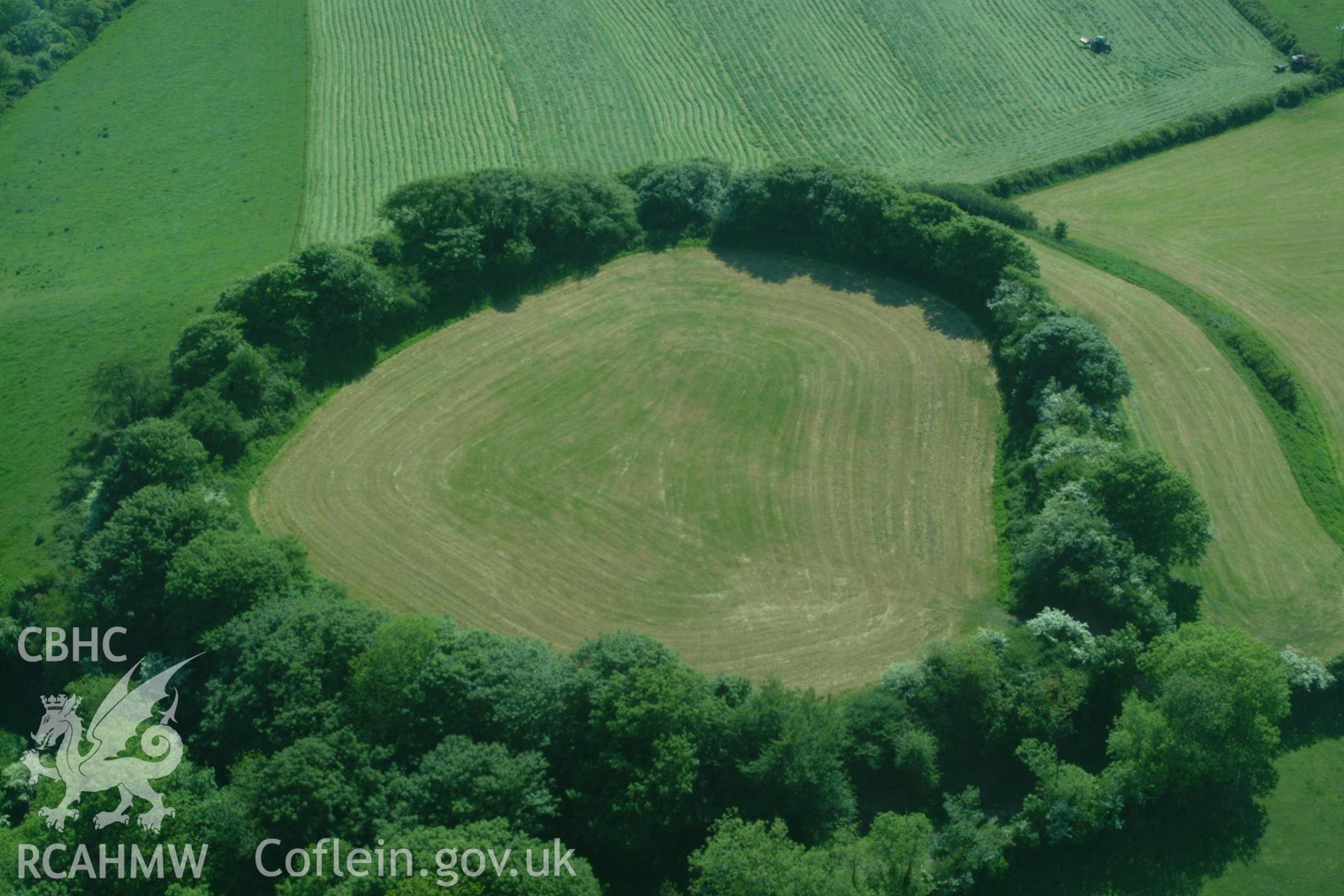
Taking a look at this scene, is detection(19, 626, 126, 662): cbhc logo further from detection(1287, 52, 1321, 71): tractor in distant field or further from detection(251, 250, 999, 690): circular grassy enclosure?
detection(1287, 52, 1321, 71): tractor in distant field

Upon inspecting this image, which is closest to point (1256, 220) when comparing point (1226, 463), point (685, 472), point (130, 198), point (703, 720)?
point (1226, 463)

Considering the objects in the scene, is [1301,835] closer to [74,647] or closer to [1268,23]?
→ [74,647]

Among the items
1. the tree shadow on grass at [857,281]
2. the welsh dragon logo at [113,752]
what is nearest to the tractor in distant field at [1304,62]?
the tree shadow on grass at [857,281]

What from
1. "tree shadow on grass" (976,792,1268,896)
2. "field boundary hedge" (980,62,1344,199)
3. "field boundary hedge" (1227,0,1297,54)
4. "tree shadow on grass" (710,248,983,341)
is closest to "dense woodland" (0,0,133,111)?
"tree shadow on grass" (710,248,983,341)

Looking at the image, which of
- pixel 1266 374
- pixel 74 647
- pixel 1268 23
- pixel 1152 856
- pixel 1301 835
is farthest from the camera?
pixel 1268 23

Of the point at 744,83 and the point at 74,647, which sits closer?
the point at 74,647

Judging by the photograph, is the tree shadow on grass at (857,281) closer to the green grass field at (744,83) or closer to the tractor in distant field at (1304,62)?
the green grass field at (744,83)
